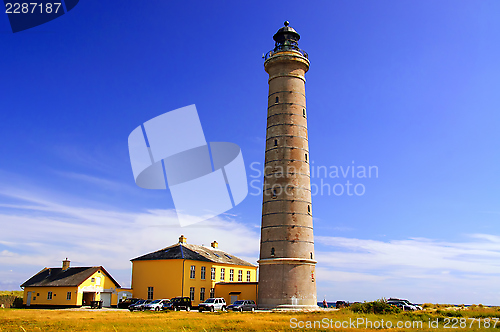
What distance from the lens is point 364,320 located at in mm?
23469

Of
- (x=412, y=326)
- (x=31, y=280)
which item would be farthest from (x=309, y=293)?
(x=31, y=280)

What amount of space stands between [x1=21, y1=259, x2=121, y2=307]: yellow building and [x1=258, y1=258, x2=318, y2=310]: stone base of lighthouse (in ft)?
57.0

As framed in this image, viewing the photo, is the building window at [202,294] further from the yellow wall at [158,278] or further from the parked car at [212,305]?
the parked car at [212,305]

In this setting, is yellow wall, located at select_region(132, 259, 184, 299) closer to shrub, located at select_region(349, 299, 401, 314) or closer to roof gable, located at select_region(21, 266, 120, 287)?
roof gable, located at select_region(21, 266, 120, 287)

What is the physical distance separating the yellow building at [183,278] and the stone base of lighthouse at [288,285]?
8.77 meters

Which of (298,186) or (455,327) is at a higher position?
(298,186)

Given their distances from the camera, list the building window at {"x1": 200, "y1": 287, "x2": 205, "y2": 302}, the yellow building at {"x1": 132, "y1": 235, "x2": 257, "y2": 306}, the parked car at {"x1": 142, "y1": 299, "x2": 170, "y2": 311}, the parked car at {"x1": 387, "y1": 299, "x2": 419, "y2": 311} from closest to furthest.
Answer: the parked car at {"x1": 142, "y1": 299, "x2": 170, "y2": 311} → the parked car at {"x1": 387, "y1": 299, "x2": 419, "y2": 311} → the yellow building at {"x1": 132, "y1": 235, "x2": 257, "y2": 306} → the building window at {"x1": 200, "y1": 287, "x2": 205, "y2": 302}

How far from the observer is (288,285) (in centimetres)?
3291

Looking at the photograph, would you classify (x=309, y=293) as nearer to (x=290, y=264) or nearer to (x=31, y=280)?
(x=290, y=264)

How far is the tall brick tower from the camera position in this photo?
33.1m

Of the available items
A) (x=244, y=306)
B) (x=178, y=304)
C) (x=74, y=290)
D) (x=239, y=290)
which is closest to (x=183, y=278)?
(x=178, y=304)

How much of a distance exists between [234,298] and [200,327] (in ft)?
75.6

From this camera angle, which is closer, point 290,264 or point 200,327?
point 200,327

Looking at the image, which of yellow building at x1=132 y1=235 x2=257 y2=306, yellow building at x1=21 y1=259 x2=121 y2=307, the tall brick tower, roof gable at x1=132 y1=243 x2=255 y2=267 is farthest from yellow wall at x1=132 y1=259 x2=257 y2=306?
the tall brick tower
